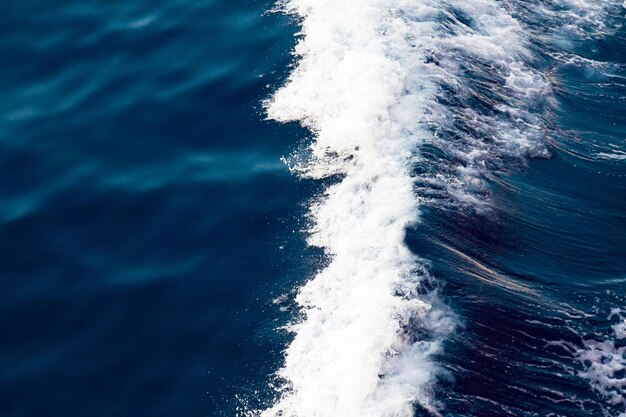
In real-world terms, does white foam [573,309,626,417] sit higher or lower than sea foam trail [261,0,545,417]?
lower

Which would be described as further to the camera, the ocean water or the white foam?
the ocean water

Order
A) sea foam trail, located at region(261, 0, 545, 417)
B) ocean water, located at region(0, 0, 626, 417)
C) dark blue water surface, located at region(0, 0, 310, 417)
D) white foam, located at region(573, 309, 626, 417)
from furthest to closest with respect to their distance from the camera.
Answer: dark blue water surface, located at region(0, 0, 310, 417)
ocean water, located at region(0, 0, 626, 417)
sea foam trail, located at region(261, 0, 545, 417)
white foam, located at region(573, 309, 626, 417)

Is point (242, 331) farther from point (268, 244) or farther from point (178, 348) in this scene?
point (268, 244)

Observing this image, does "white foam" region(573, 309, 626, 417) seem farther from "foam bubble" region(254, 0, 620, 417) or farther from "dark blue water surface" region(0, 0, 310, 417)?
"dark blue water surface" region(0, 0, 310, 417)

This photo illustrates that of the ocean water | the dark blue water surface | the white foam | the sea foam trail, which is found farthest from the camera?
the dark blue water surface

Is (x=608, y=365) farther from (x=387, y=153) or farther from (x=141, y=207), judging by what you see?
(x=141, y=207)

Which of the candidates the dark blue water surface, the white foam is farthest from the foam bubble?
the white foam
